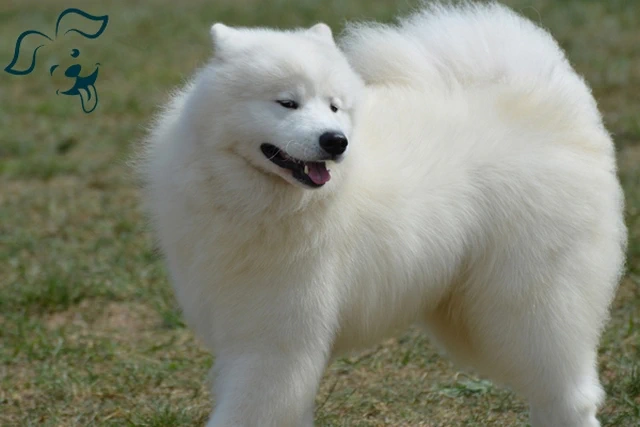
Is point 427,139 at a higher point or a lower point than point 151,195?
higher

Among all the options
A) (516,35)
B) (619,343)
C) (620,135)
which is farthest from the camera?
(620,135)

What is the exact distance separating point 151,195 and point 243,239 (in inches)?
18.3

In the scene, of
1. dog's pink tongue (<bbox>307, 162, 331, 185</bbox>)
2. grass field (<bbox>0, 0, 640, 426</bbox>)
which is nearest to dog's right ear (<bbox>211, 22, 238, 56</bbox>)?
dog's pink tongue (<bbox>307, 162, 331, 185</bbox>)

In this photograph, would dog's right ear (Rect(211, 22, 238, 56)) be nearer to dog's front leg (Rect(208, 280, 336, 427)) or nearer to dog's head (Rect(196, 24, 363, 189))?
dog's head (Rect(196, 24, 363, 189))

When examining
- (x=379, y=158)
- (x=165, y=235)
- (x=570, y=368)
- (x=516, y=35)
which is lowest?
(x=570, y=368)

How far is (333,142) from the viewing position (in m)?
3.31

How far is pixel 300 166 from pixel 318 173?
0.21ft

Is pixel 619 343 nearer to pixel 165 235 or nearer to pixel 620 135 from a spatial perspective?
pixel 165 235

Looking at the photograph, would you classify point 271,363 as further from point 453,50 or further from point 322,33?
point 453,50

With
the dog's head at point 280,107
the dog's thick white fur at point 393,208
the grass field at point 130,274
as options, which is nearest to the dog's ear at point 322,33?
the dog's thick white fur at point 393,208

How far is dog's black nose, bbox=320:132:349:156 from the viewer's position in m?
3.30

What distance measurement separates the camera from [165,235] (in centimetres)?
373

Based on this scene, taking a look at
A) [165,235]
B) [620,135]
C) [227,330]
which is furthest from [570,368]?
[620,135]

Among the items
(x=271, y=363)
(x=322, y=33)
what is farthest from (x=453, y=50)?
(x=271, y=363)
